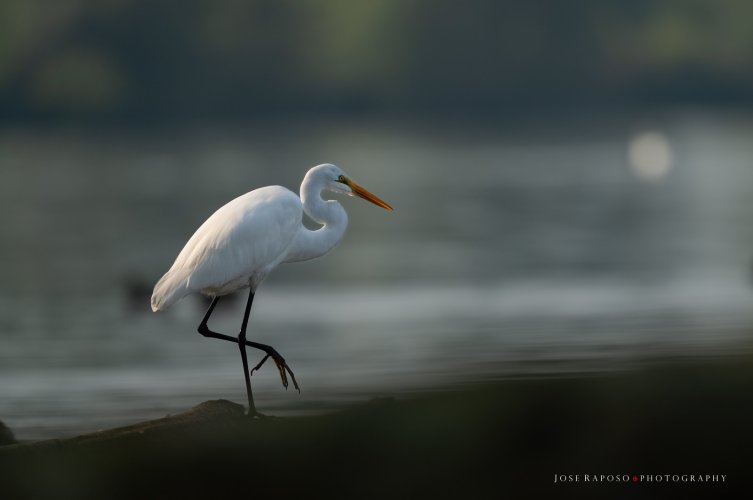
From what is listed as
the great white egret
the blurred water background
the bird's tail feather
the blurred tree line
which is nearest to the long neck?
the great white egret

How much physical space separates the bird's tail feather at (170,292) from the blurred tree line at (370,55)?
91.6 metres

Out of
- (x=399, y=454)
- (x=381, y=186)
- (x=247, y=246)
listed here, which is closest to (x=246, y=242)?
(x=247, y=246)

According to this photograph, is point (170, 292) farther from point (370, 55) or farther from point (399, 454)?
point (370, 55)

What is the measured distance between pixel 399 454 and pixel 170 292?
2.04 meters

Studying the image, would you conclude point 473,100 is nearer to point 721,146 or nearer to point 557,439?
point 721,146

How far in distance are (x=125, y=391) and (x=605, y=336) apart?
5105 mm

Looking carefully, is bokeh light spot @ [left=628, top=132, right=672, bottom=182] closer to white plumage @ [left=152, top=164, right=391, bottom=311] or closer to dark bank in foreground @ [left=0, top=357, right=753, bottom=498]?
white plumage @ [left=152, top=164, right=391, bottom=311]

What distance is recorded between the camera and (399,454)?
31.2 feet

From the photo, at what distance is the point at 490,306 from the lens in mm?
20891

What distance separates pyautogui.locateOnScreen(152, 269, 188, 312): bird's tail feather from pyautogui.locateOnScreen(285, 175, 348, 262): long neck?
0.98m

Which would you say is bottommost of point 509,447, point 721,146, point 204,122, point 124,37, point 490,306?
point 509,447

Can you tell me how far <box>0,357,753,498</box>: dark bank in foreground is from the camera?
355 inches

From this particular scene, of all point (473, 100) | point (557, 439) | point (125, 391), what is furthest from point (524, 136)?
point (557, 439)

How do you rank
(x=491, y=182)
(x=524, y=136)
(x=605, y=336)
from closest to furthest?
(x=605, y=336)
(x=491, y=182)
(x=524, y=136)
